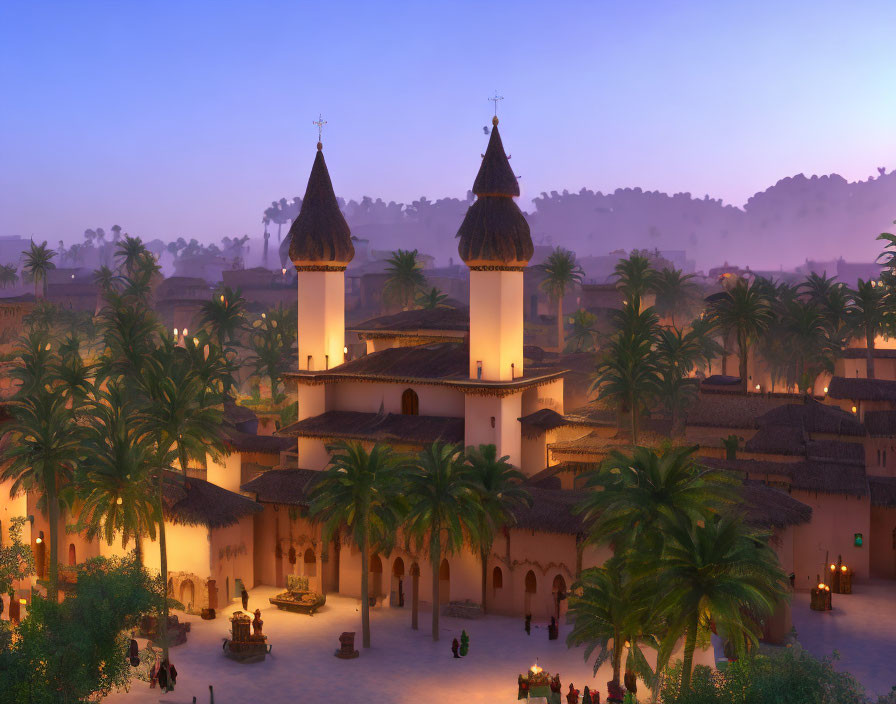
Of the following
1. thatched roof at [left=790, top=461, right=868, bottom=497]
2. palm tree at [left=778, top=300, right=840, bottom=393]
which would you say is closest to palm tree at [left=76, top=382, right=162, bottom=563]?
thatched roof at [left=790, top=461, right=868, bottom=497]

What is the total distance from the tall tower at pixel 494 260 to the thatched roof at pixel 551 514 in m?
6.91

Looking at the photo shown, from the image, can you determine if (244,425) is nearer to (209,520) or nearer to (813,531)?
(209,520)

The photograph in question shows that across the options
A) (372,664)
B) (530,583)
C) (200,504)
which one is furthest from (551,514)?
(200,504)

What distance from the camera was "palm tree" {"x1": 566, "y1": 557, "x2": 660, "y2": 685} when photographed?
26438 mm

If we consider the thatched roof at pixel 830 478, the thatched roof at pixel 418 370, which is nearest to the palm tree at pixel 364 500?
the thatched roof at pixel 418 370

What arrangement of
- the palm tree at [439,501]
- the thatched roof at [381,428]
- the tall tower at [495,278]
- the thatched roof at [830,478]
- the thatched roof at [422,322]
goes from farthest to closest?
the thatched roof at [422,322]
the tall tower at [495,278]
the thatched roof at [381,428]
the thatched roof at [830,478]
the palm tree at [439,501]

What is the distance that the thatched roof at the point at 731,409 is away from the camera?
51.3 m

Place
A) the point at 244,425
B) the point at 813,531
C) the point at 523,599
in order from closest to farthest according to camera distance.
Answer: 1. the point at 523,599
2. the point at 813,531
3. the point at 244,425

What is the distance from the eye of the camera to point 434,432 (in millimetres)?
43781

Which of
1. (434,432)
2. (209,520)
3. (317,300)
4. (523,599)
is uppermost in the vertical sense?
(317,300)

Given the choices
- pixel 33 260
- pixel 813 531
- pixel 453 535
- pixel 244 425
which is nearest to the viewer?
pixel 453 535

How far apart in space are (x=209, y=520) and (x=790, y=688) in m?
25.0

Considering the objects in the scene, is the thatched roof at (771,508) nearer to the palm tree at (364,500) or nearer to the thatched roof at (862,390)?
the palm tree at (364,500)

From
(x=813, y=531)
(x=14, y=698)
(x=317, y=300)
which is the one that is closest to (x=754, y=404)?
(x=813, y=531)
